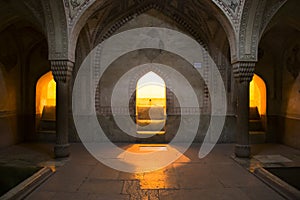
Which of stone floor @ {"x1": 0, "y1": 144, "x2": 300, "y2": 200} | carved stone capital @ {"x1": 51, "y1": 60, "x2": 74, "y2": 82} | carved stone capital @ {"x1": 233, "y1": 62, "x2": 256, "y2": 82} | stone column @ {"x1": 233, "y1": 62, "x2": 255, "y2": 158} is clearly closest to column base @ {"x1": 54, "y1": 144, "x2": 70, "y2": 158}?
stone floor @ {"x1": 0, "y1": 144, "x2": 300, "y2": 200}

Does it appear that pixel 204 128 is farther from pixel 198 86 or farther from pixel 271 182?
pixel 271 182

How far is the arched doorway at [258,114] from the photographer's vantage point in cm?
934

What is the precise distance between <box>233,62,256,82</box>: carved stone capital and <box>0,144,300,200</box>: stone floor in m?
2.24

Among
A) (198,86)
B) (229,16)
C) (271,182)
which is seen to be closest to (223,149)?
(198,86)

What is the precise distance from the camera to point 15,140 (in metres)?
8.96

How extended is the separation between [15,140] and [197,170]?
6.69m

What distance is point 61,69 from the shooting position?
6.51 m

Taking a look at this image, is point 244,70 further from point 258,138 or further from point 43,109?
point 43,109

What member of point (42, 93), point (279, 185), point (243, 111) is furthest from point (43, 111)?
point (279, 185)

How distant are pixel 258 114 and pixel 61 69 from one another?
7758 millimetres

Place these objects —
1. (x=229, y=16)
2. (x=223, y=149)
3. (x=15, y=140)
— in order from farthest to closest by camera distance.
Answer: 1. (x=15, y=140)
2. (x=223, y=149)
3. (x=229, y=16)

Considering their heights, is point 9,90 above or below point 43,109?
above

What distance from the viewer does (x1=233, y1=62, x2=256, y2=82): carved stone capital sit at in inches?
257

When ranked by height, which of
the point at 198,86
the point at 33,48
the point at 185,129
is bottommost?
the point at 185,129
